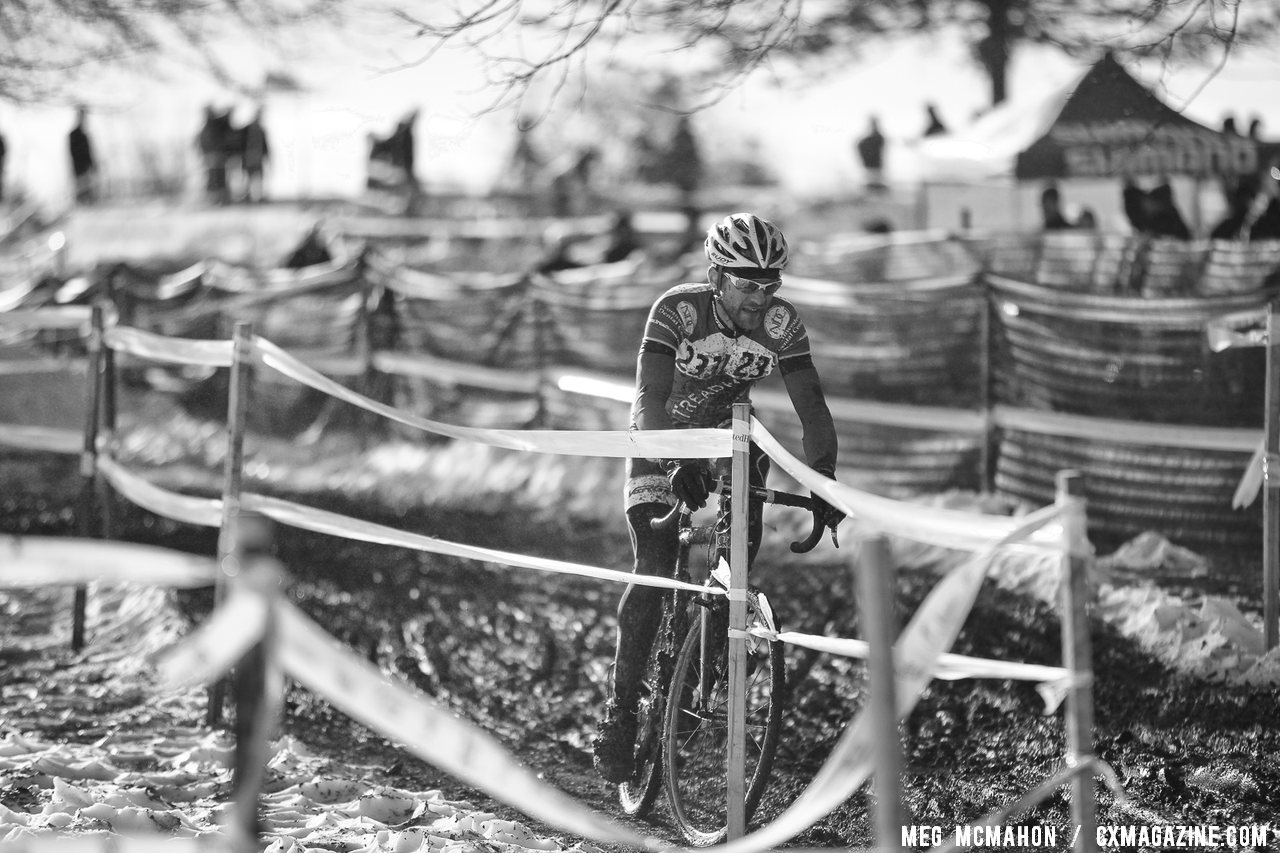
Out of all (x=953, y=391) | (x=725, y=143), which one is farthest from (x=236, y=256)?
(x=725, y=143)

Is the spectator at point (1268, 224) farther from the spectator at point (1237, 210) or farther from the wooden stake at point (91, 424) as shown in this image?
the wooden stake at point (91, 424)

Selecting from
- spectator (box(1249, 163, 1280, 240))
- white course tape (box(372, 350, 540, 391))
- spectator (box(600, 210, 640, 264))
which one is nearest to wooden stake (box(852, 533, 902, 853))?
white course tape (box(372, 350, 540, 391))

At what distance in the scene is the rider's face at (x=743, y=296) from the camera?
5070mm

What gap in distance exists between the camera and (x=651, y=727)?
5.11 meters

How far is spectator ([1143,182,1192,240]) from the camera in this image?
13633 millimetres

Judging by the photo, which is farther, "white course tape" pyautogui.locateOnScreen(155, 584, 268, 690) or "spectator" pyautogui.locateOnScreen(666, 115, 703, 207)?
"spectator" pyautogui.locateOnScreen(666, 115, 703, 207)

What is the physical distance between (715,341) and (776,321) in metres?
0.26

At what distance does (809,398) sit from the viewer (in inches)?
204

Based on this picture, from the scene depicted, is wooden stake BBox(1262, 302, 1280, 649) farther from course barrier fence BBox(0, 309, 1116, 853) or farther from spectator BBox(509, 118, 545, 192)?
spectator BBox(509, 118, 545, 192)

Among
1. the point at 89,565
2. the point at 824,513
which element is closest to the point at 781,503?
the point at 824,513

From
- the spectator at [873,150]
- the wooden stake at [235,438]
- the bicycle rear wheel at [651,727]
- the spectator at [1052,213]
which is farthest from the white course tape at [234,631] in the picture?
the spectator at [873,150]

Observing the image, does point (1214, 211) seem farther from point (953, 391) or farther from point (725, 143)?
point (725, 143)

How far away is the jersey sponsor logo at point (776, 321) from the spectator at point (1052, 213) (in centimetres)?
1021

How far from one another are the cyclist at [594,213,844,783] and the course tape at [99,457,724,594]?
0.22 metres
